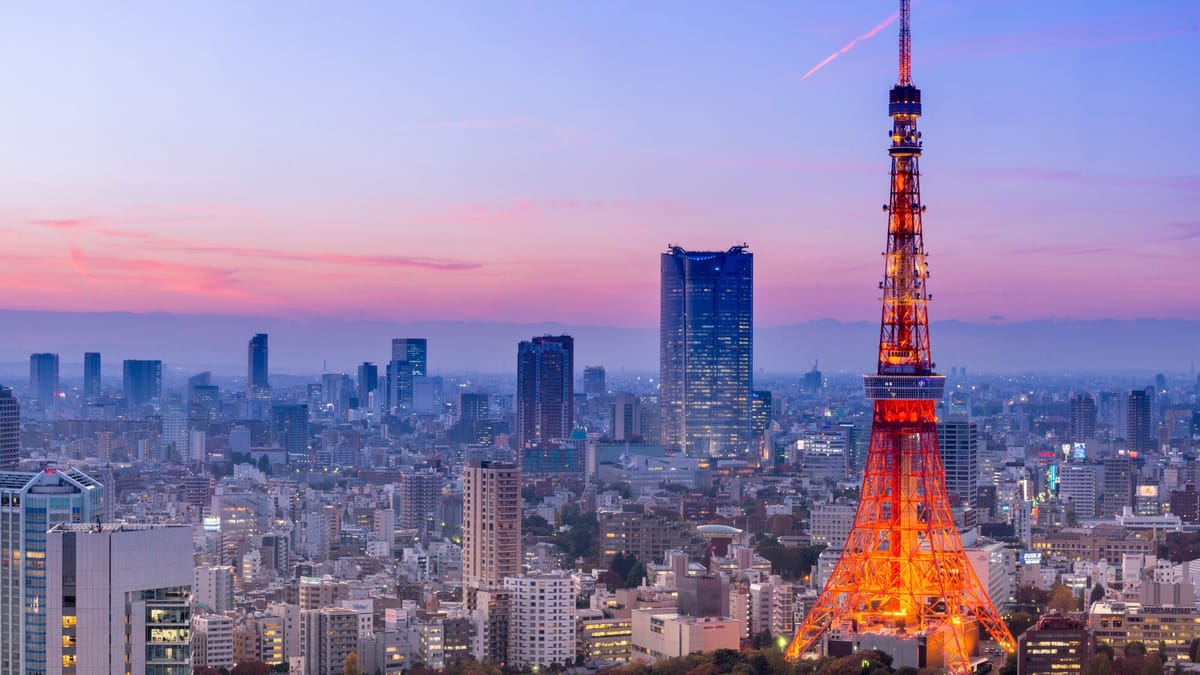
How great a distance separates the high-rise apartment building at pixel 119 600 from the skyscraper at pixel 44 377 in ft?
108

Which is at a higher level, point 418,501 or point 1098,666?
point 1098,666

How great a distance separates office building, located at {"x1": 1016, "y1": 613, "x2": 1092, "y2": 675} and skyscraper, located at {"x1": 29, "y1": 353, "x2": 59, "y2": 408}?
29.0 meters

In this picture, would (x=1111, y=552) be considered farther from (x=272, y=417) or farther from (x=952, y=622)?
(x=272, y=417)

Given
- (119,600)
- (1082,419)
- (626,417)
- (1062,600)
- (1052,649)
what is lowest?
(1062,600)

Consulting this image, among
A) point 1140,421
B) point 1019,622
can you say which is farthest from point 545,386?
point 1019,622

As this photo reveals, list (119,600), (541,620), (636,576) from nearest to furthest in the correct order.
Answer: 1. (119,600)
2. (541,620)
3. (636,576)

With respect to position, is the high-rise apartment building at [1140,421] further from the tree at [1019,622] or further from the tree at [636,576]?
the tree at [1019,622]

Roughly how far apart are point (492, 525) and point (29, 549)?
53.7ft

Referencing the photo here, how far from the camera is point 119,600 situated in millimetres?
13461

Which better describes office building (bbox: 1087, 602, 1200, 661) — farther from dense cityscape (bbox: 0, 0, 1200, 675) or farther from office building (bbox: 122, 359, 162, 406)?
office building (bbox: 122, 359, 162, 406)

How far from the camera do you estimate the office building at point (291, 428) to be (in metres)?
62.8

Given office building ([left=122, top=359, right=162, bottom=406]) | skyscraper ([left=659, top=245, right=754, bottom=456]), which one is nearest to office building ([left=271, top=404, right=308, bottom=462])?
office building ([left=122, top=359, right=162, bottom=406])

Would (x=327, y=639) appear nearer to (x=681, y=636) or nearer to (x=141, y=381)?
(x=681, y=636)

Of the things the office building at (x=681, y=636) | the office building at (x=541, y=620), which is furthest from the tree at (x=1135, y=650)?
the office building at (x=541, y=620)
